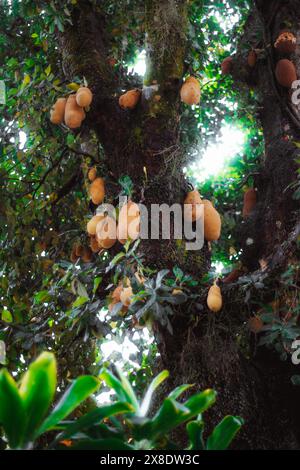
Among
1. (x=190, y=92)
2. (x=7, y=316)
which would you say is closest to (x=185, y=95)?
(x=190, y=92)

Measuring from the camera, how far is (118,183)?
249cm

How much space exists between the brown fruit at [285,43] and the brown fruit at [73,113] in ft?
3.20

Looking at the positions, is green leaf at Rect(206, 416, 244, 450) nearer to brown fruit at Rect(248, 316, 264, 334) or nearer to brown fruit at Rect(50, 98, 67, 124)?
brown fruit at Rect(248, 316, 264, 334)

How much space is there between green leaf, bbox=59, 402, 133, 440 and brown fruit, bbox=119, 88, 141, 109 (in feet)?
5.35

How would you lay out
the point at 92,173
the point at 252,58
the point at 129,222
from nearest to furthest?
the point at 129,222 < the point at 92,173 < the point at 252,58

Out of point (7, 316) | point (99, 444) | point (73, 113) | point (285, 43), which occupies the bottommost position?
point (99, 444)

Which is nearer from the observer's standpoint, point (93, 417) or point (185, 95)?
point (93, 417)

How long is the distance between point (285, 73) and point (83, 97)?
91 cm

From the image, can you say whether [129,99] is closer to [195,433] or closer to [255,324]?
[255,324]

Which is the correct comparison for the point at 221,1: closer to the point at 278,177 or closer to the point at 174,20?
the point at 174,20

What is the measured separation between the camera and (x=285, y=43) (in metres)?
2.77

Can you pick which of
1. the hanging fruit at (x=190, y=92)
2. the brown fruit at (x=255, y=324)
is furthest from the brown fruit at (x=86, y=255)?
the brown fruit at (x=255, y=324)

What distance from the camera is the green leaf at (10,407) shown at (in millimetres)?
1090
